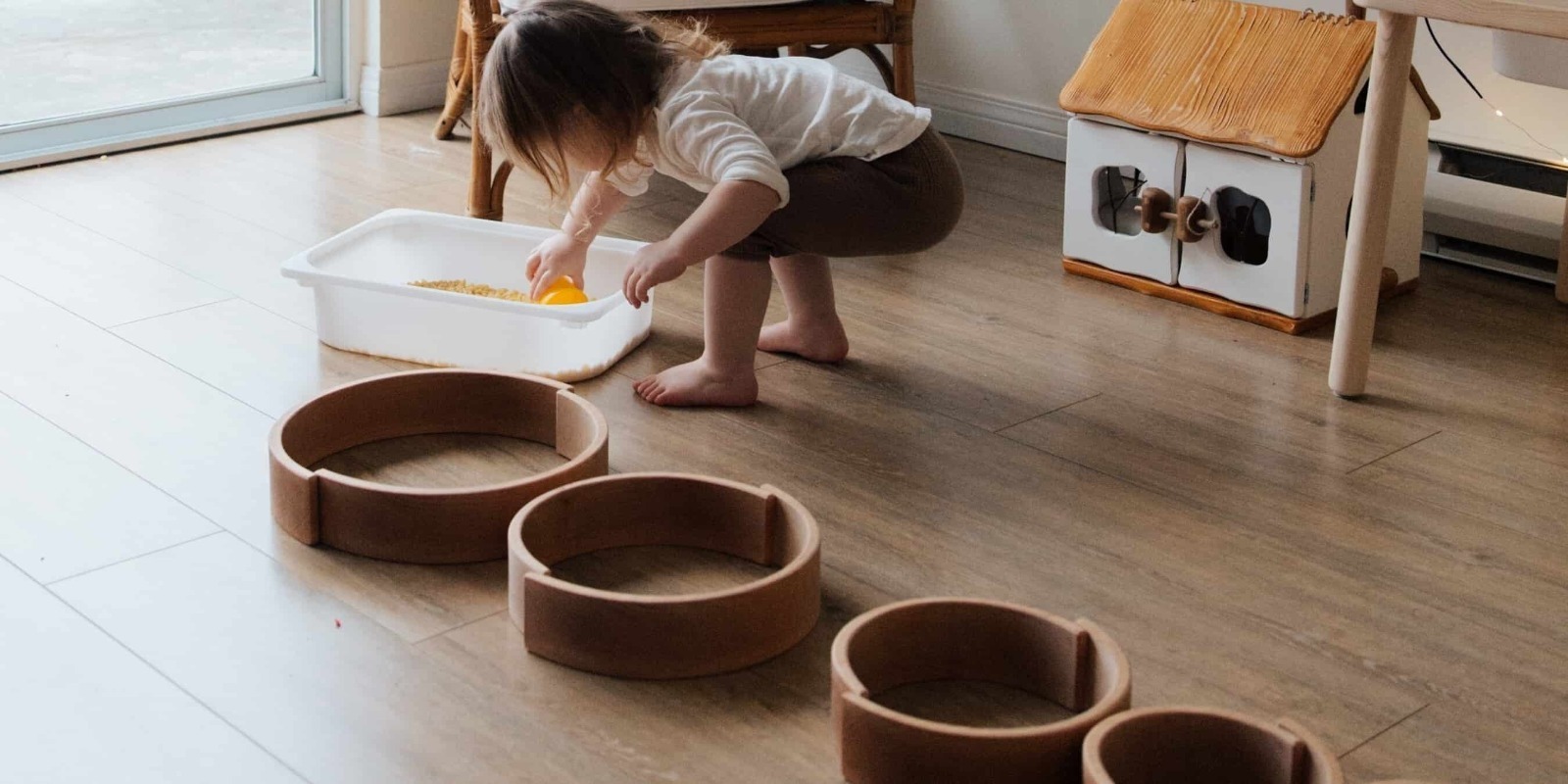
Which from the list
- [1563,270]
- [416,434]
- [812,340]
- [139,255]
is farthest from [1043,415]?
[139,255]

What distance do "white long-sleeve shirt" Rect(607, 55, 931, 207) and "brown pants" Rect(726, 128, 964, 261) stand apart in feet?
0.06

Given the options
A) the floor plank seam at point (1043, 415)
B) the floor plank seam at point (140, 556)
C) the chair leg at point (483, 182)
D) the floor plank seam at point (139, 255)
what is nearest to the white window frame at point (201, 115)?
the floor plank seam at point (139, 255)

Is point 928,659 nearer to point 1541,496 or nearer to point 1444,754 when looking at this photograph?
point 1444,754

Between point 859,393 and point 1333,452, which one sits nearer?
point 1333,452

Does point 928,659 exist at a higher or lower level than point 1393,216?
lower

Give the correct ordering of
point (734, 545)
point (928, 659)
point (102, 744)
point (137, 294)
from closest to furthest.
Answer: point (102, 744)
point (928, 659)
point (734, 545)
point (137, 294)

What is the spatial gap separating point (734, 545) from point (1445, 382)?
2.94 ft

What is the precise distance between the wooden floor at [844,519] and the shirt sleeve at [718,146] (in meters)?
0.26

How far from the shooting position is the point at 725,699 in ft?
3.67

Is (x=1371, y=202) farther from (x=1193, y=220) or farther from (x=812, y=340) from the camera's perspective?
(x=812, y=340)

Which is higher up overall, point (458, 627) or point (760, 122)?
point (760, 122)

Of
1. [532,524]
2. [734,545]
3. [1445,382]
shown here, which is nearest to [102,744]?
[532,524]

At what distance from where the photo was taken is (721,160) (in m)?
1.51

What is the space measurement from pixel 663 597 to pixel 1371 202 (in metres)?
0.91
